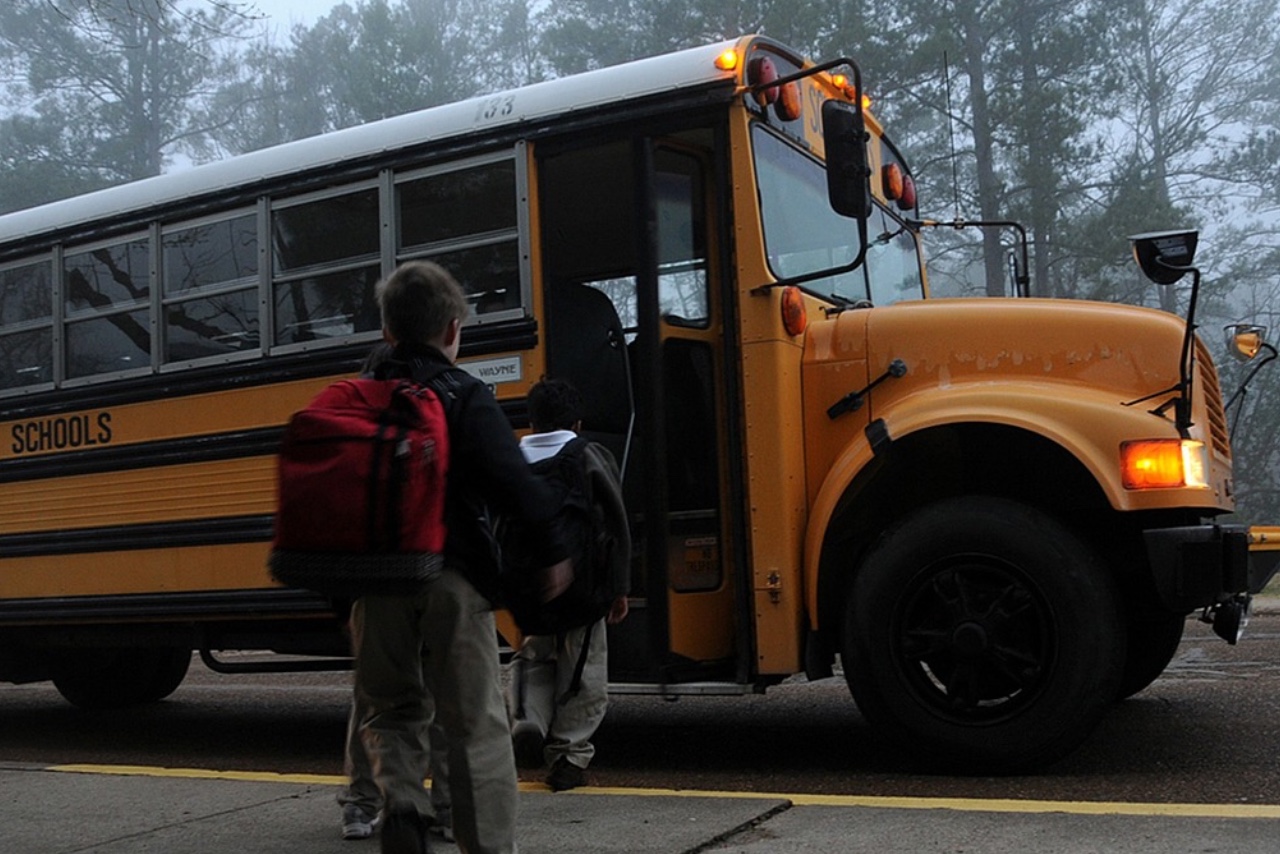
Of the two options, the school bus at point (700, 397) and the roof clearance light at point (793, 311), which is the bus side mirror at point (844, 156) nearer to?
the school bus at point (700, 397)

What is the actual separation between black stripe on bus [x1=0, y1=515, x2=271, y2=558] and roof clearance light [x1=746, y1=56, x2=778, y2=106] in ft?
8.77

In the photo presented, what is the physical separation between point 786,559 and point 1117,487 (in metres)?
1.17

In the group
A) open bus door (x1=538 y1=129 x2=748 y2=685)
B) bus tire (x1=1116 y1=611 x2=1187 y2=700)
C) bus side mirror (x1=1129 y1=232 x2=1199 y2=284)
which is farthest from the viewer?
bus tire (x1=1116 y1=611 x2=1187 y2=700)

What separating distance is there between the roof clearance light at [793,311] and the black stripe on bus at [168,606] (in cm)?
214

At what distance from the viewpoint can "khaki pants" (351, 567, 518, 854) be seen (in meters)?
3.42

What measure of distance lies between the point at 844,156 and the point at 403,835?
277 cm

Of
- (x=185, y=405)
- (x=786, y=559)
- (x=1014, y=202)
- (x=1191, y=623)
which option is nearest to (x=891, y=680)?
(x=786, y=559)

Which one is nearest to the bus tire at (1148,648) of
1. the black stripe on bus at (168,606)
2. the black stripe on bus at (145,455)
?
the black stripe on bus at (145,455)

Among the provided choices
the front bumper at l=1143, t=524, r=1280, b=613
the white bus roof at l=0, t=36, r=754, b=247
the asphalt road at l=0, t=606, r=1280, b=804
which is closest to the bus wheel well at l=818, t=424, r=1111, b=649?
the front bumper at l=1143, t=524, r=1280, b=613

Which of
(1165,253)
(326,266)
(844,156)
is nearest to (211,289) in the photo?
(326,266)

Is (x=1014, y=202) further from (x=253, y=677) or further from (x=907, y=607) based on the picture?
(x=907, y=607)

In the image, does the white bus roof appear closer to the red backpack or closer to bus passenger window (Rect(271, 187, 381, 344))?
bus passenger window (Rect(271, 187, 381, 344))

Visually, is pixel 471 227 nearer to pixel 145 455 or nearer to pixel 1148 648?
pixel 145 455

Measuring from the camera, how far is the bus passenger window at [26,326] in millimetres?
7277
